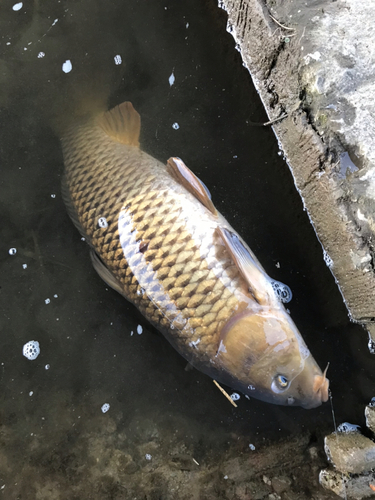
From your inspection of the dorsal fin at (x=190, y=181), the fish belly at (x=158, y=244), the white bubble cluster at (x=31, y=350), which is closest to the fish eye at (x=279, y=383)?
the fish belly at (x=158, y=244)

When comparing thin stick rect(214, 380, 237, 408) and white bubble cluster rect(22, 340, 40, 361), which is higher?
white bubble cluster rect(22, 340, 40, 361)

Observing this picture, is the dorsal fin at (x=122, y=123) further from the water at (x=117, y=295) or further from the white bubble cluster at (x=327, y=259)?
the white bubble cluster at (x=327, y=259)

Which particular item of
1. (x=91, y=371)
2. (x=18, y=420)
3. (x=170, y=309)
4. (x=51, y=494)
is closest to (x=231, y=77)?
(x=170, y=309)

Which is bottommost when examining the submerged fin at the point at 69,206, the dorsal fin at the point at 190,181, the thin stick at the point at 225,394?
the thin stick at the point at 225,394

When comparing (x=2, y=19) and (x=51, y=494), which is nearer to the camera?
(x=51, y=494)

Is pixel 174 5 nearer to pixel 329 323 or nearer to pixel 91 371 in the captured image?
pixel 329 323

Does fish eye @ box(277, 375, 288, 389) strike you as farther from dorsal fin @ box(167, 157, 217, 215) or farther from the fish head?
dorsal fin @ box(167, 157, 217, 215)

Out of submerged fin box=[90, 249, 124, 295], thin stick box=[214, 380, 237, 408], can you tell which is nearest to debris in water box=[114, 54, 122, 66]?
submerged fin box=[90, 249, 124, 295]
